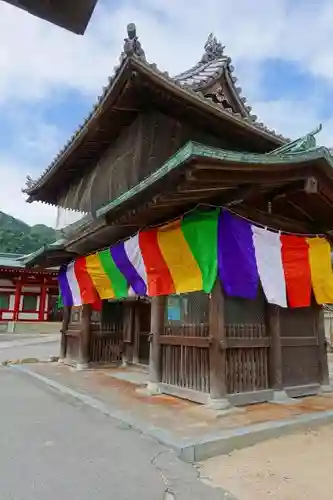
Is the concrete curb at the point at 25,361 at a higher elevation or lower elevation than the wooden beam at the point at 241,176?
lower

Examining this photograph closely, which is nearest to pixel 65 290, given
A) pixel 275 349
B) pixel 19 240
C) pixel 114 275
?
pixel 114 275

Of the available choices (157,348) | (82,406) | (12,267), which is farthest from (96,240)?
(12,267)

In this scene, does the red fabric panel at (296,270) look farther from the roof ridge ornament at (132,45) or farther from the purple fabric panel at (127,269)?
the roof ridge ornament at (132,45)

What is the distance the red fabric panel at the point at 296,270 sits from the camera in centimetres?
712

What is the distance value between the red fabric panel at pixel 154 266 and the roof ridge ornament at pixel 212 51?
21.1 feet

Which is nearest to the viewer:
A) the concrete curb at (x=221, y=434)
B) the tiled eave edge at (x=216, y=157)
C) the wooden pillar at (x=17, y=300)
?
the concrete curb at (x=221, y=434)

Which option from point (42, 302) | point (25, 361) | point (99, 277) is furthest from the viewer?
point (42, 302)

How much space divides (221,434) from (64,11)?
4699 millimetres

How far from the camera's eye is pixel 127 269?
8.25 metres

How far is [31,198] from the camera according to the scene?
1300cm

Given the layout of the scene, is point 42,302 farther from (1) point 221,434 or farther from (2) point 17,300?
(1) point 221,434

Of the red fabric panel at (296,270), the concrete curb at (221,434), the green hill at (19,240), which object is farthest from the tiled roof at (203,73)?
the green hill at (19,240)

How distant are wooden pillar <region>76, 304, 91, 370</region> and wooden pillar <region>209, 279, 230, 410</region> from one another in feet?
18.4

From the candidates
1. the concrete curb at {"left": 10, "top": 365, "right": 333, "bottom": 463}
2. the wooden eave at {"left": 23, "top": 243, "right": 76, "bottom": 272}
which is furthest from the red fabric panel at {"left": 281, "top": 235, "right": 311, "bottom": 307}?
the wooden eave at {"left": 23, "top": 243, "right": 76, "bottom": 272}
